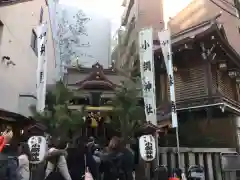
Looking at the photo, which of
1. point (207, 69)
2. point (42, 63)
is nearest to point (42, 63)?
point (42, 63)

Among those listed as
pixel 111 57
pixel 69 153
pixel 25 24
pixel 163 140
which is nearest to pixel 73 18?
pixel 111 57

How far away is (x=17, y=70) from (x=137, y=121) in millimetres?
7432

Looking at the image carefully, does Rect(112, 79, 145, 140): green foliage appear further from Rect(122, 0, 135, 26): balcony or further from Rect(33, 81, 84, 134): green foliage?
Rect(122, 0, 135, 26): balcony

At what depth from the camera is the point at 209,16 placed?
20031 mm

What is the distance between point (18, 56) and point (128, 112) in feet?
23.5

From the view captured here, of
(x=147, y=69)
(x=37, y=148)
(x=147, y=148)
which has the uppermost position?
(x=147, y=69)

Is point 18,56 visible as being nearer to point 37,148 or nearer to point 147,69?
point 147,69

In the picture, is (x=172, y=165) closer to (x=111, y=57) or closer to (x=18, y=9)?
(x=18, y=9)

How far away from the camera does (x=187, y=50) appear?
577 inches

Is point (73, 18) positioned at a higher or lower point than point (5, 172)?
higher

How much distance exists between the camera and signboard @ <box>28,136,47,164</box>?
8.41 meters

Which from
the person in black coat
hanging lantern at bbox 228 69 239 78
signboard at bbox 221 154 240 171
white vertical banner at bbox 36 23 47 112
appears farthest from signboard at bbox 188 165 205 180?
hanging lantern at bbox 228 69 239 78

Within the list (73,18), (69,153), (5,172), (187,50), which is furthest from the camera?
(73,18)

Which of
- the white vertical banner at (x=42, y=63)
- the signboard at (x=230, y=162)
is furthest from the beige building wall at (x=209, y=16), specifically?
the white vertical banner at (x=42, y=63)
